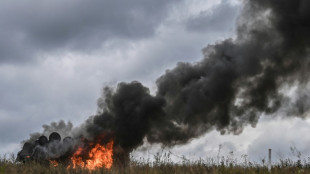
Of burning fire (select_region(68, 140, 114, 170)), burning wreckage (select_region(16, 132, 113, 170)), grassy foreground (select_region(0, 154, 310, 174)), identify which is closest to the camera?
grassy foreground (select_region(0, 154, 310, 174))

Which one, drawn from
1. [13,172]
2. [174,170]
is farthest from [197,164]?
[13,172]

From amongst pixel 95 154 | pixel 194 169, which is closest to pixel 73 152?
pixel 95 154

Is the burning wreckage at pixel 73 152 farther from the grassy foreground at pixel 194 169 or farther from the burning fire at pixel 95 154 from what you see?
the grassy foreground at pixel 194 169

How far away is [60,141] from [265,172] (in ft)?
69.0

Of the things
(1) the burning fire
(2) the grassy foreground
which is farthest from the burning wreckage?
(2) the grassy foreground

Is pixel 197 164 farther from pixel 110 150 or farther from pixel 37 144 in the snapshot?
pixel 37 144

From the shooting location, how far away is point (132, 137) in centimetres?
3297

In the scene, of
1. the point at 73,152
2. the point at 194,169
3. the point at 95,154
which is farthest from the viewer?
the point at 73,152

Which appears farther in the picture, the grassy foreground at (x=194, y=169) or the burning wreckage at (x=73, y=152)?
the burning wreckage at (x=73, y=152)

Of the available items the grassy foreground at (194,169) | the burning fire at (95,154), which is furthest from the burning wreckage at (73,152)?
the grassy foreground at (194,169)

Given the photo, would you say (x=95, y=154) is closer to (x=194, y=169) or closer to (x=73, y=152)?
(x=73, y=152)

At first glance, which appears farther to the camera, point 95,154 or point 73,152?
point 73,152

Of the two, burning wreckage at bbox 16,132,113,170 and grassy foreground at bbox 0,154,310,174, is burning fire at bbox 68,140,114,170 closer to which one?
burning wreckage at bbox 16,132,113,170

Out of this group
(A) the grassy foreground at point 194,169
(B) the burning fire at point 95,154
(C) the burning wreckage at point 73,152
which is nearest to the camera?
(A) the grassy foreground at point 194,169
